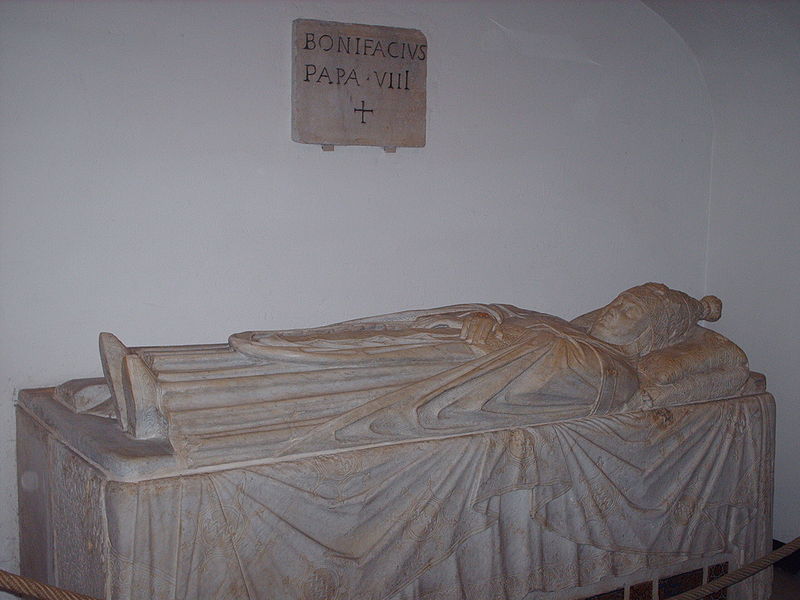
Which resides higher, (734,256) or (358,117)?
(358,117)

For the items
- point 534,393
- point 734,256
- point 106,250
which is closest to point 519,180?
point 734,256

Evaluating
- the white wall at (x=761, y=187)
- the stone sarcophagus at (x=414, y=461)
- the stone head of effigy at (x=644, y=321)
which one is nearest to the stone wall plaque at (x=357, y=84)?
the stone sarcophagus at (x=414, y=461)

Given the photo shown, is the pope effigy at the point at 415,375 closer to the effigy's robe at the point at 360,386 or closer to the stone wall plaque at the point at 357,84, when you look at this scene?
the effigy's robe at the point at 360,386

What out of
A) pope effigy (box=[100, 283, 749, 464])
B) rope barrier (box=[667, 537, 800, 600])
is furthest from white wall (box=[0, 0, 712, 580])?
rope barrier (box=[667, 537, 800, 600])

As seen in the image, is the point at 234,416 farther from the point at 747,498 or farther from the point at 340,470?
the point at 747,498

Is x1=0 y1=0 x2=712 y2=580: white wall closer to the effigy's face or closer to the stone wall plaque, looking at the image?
the stone wall plaque

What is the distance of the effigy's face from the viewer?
3.26 m

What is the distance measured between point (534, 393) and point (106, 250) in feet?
5.59

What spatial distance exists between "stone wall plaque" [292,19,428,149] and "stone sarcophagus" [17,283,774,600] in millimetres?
859

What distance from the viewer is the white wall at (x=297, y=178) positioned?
3225mm

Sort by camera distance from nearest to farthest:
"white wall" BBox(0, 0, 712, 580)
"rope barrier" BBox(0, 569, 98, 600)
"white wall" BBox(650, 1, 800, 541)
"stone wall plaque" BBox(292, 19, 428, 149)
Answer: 1. "rope barrier" BBox(0, 569, 98, 600)
2. "white wall" BBox(0, 0, 712, 580)
3. "stone wall plaque" BBox(292, 19, 428, 149)
4. "white wall" BBox(650, 1, 800, 541)

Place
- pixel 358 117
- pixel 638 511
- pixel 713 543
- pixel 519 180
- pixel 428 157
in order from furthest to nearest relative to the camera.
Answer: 1. pixel 519 180
2. pixel 428 157
3. pixel 358 117
4. pixel 713 543
5. pixel 638 511

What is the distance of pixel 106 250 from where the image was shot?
3.35m

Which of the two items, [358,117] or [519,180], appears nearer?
[358,117]
